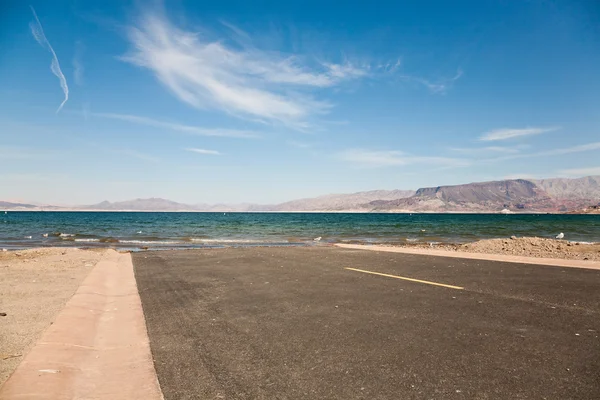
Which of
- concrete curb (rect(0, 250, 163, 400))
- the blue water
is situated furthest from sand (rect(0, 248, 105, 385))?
the blue water

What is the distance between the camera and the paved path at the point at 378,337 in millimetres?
3264

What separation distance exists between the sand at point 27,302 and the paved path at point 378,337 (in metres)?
1.41

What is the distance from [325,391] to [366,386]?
375 mm

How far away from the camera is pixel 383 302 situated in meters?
6.51

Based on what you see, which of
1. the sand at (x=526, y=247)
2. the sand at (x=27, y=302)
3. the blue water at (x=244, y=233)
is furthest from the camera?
the blue water at (x=244, y=233)

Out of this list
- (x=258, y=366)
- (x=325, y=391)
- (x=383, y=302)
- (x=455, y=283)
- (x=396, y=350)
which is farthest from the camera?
(x=455, y=283)

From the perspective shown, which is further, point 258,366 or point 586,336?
point 586,336

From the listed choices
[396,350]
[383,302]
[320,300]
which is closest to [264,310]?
[320,300]

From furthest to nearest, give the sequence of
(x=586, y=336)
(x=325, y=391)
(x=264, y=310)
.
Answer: (x=264, y=310) < (x=586, y=336) < (x=325, y=391)

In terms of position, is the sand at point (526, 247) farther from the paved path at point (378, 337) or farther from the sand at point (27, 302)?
the sand at point (27, 302)

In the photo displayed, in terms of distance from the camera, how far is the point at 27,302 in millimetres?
6465

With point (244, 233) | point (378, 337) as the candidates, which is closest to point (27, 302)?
point (378, 337)

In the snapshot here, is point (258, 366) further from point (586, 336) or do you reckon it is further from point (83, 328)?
point (586, 336)

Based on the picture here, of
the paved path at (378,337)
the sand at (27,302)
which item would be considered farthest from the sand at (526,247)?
the sand at (27,302)
